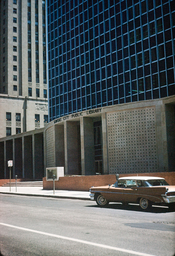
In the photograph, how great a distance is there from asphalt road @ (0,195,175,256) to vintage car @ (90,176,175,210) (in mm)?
1584

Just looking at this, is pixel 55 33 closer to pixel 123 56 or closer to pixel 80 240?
pixel 123 56

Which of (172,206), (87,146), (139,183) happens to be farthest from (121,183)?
(87,146)

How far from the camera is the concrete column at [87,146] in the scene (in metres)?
40.4

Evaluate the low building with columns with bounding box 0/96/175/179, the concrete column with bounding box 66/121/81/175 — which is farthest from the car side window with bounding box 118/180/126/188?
the concrete column with bounding box 66/121/81/175

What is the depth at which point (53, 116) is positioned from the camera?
5750 centimetres

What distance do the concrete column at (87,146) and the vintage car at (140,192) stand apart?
2505 cm

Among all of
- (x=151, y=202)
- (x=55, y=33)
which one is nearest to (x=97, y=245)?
(x=151, y=202)

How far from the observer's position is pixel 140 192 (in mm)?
13461

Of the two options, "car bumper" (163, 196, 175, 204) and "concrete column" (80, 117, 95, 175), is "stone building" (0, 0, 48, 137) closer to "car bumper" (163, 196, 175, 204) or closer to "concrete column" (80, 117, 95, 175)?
"concrete column" (80, 117, 95, 175)

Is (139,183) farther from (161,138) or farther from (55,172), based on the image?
(161,138)

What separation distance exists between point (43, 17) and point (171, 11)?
62.0 metres

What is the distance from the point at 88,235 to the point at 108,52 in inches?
1634

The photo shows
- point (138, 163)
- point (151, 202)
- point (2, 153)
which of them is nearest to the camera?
point (151, 202)

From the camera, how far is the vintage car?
42.1 ft
